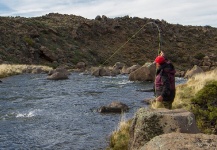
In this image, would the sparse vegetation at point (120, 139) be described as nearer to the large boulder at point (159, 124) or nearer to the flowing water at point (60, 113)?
the flowing water at point (60, 113)

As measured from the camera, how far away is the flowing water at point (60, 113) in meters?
13.6

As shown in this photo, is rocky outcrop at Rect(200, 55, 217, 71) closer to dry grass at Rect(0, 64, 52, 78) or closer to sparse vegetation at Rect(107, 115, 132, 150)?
dry grass at Rect(0, 64, 52, 78)

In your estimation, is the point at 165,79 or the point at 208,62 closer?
the point at 165,79

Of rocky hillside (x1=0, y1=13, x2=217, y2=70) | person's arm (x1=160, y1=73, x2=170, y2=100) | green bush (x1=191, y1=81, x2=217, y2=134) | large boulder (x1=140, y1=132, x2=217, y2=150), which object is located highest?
rocky hillside (x1=0, y1=13, x2=217, y2=70)

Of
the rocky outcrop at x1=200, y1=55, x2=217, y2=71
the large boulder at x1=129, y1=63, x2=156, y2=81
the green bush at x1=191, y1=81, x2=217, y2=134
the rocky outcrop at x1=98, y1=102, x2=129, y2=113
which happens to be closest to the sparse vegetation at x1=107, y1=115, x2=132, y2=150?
the green bush at x1=191, y1=81, x2=217, y2=134

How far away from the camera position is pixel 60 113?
62.6 ft

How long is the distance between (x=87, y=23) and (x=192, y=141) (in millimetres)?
78337

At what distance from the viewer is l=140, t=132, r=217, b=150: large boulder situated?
5974mm

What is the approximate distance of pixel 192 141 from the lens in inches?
245

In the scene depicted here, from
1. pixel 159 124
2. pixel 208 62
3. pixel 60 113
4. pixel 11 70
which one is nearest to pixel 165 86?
pixel 159 124

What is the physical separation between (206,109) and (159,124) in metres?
4.85

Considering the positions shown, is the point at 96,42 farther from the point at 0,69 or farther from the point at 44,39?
the point at 0,69

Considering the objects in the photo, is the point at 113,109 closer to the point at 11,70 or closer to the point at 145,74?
the point at 145,74

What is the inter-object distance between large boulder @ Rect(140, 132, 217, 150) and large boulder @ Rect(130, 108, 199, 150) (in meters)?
2.52
